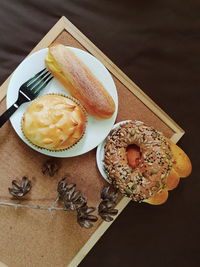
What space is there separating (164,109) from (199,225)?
0.35m

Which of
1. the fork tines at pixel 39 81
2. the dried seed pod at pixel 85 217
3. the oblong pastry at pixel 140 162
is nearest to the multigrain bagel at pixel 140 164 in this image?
the oblong pastry at pixel 140 162

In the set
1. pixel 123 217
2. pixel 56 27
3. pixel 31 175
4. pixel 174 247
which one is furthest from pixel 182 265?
pixel 56 27

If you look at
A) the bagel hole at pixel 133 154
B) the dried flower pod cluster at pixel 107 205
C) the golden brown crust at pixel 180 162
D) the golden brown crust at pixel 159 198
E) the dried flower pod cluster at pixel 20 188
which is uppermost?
the golden brown crust at pixel 180 162

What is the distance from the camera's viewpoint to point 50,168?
38.6 inches

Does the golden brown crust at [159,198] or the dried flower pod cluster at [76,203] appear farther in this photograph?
the golden brown crust at [159,198]

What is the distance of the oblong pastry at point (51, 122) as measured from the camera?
0.90m

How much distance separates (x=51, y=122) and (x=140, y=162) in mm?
255

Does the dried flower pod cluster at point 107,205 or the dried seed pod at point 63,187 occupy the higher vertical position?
the dried flower pod cluster at point 107,205

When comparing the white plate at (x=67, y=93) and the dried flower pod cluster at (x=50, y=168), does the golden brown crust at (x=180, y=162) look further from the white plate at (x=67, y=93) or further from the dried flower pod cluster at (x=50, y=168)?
the dried flower pod cluster at (x=50, y=168)

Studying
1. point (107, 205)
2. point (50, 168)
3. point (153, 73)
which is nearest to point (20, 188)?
point (50, 168)

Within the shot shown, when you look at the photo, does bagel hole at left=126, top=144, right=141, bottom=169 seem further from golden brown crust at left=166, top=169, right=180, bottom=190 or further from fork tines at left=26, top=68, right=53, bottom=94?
fork tines at left=26, top=68, right=53, bottom=94

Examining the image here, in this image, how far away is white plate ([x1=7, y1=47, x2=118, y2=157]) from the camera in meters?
0.95

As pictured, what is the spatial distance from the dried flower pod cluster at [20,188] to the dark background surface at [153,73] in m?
0.28

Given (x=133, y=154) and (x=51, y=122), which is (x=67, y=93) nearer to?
(x=51, y=122)
